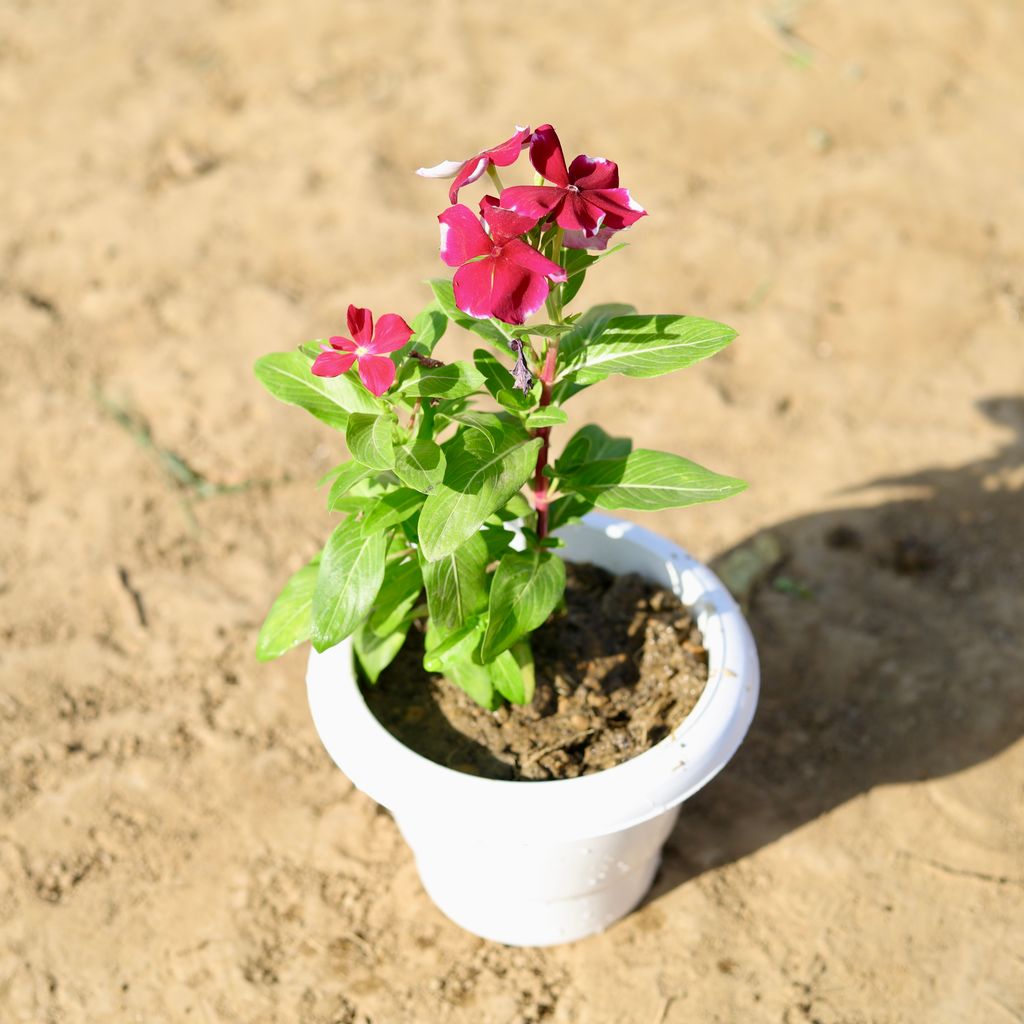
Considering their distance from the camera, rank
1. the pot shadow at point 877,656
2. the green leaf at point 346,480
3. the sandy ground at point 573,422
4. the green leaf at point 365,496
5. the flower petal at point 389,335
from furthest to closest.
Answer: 1. the pot shadow at point 877,656
2. the sandy ground at point 573,422
3. the green leaf at point 365,496
4. the green leaf at point 346,480
5. the flower petal at point 389,335

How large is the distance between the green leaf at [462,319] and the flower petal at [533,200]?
0.24 m

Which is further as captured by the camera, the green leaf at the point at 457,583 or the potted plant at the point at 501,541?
the green leaf at the point at 457,583

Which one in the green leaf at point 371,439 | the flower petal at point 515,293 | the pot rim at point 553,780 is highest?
the flower petal at point 515,293

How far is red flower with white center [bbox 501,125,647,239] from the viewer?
141cm

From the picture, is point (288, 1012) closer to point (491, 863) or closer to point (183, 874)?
point (183, 874)

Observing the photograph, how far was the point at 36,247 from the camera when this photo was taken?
3764 millimetres

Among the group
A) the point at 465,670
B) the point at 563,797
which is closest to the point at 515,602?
the point at 465,670

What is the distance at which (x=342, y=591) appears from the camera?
5.50 feet

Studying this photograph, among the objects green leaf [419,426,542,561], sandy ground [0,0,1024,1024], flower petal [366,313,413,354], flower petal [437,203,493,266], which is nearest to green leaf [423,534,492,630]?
green leaf [419,426,542,561]

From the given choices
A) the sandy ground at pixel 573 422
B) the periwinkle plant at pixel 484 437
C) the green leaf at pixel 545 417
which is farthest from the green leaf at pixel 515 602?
the sandy ground at pixel 573 422

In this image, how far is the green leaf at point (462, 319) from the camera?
1.65 metres

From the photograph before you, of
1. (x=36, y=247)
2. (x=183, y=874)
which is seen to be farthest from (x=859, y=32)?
(x=183, y=874)

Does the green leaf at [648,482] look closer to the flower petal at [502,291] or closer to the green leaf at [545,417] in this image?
the green leaf at [545,417]

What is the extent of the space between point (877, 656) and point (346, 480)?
1.54 meters
